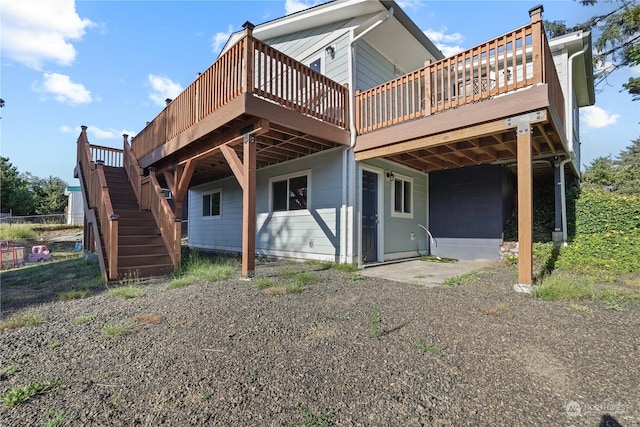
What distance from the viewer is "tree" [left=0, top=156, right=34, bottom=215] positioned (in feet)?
74.8

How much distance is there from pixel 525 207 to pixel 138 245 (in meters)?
6.86

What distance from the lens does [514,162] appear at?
7.32 m

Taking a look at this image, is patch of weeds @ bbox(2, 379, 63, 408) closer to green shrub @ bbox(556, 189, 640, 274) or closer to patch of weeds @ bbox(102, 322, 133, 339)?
patch of weeds @ bbox(102, 322, 133, 339)

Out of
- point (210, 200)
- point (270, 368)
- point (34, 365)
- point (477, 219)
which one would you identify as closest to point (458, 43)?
point (477, 219)

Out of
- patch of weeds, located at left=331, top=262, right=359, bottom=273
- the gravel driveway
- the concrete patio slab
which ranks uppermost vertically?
patch of weeds, located at left=331, top=262, right=359, bottom=273

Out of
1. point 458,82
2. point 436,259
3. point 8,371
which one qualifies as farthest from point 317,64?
point 8,371

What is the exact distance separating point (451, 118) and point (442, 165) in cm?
331

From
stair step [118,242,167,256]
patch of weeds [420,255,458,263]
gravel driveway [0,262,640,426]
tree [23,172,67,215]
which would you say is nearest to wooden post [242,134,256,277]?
gravel driveway [0,262,640,426]

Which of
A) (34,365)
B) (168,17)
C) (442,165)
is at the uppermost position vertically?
(168,17)

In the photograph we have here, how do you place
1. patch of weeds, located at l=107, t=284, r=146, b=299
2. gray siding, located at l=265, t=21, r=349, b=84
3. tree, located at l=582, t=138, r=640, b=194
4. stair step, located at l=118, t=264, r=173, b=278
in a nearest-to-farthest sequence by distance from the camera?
1. patch of weeds, located at l=107, t=284, r=146, b=299
2. stair step, located at l=118, t=264, r=173, b=278
3. gray siding, located at l=265, t=21, r=349, b=84
4. tree, located at l=582, t=138, r=640, b=194

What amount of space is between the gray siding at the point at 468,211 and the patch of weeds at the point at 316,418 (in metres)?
7.16

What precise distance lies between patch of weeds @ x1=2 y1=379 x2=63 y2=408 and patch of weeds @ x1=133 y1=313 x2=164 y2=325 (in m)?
1.06

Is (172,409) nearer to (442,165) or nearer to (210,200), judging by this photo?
(442,165)

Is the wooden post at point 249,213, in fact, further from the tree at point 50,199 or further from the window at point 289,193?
the tree at point 50,199
